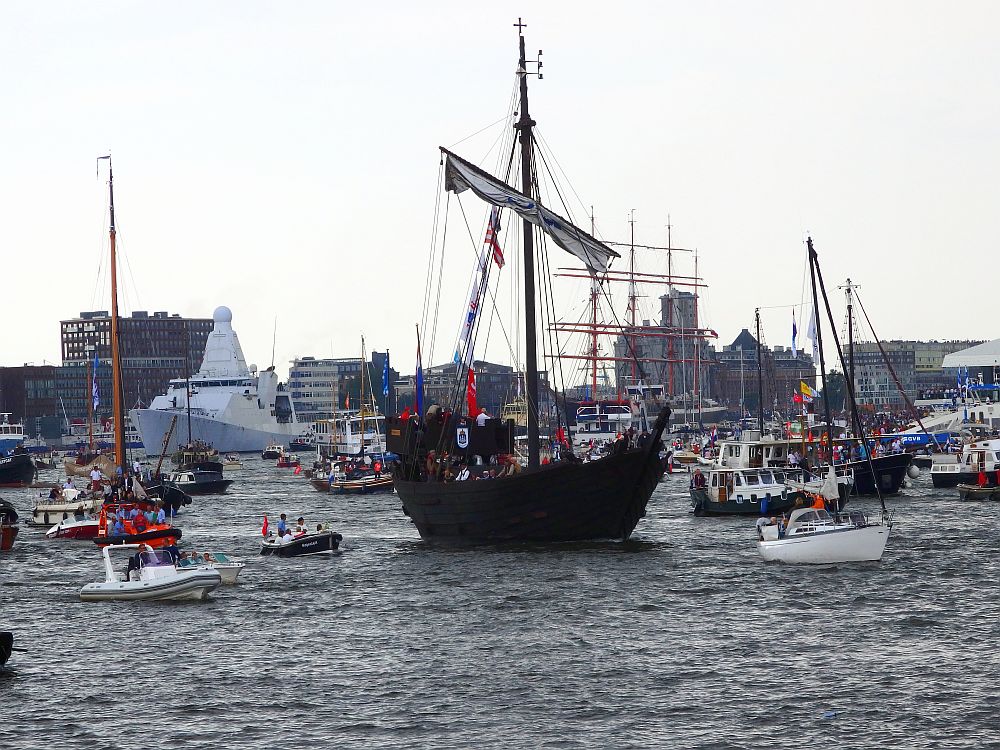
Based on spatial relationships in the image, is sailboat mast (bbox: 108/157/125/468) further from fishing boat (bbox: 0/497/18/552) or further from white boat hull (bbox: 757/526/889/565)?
white boat hull (bbox: 757/526/889/565)

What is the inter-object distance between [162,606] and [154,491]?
48.0m

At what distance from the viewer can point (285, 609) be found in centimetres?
4719

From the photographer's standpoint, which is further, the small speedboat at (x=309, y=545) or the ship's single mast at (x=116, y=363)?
the ship's single mast at (x=116, y=363)

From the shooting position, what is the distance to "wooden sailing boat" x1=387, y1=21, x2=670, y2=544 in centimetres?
5762

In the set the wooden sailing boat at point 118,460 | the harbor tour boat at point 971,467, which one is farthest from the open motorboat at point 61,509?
the harbor tour boat at point 971,467

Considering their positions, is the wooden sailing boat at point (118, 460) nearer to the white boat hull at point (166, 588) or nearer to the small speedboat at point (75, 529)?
the small speedboat at point (75, 529)

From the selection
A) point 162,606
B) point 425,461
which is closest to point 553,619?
point 162,606

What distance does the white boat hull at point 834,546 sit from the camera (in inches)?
2018

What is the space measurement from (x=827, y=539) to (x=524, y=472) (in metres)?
12.5

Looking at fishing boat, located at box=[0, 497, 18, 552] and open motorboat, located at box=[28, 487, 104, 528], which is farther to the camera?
open motorboat, located at box=[28, 487, 104, 528]

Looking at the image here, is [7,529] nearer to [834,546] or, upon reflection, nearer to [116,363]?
[116,363]

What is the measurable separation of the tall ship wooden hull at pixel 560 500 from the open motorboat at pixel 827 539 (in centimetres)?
691

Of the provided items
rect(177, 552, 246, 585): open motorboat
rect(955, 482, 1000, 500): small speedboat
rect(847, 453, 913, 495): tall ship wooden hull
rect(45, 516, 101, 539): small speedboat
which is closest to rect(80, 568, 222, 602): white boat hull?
rect(177, 552, 246, 585): open motorboat

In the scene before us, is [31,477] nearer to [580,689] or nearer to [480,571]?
[480,571]
